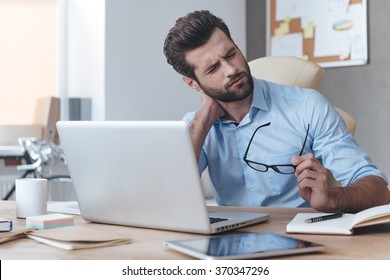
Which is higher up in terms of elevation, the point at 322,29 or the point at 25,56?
the point at 322,29

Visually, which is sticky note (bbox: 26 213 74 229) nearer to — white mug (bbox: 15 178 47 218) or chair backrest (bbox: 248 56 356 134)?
white mug (bbox: 15 178 47 218)

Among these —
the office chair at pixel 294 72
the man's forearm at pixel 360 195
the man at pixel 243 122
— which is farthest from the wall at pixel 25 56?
the man's forearm at pixel 360 195

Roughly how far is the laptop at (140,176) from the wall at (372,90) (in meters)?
2.57

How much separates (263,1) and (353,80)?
886 millimetres

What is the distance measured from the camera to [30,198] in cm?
144

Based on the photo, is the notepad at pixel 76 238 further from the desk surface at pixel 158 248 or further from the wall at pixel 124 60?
the wall at pixel 124 60

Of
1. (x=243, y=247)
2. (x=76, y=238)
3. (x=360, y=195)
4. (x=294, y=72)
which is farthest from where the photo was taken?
(x=294, y=72)

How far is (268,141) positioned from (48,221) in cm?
82

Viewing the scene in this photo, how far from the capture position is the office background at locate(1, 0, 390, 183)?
3.64 meters

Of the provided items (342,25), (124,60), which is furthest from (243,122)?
(342,25)

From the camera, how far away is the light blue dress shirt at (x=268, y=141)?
181cm

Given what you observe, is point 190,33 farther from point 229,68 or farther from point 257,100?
point 257,100

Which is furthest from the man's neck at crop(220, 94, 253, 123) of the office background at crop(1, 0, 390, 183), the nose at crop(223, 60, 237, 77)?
the office background at crop(1, 0, 390, 183)

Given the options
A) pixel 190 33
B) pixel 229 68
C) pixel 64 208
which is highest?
pixel 190 33
